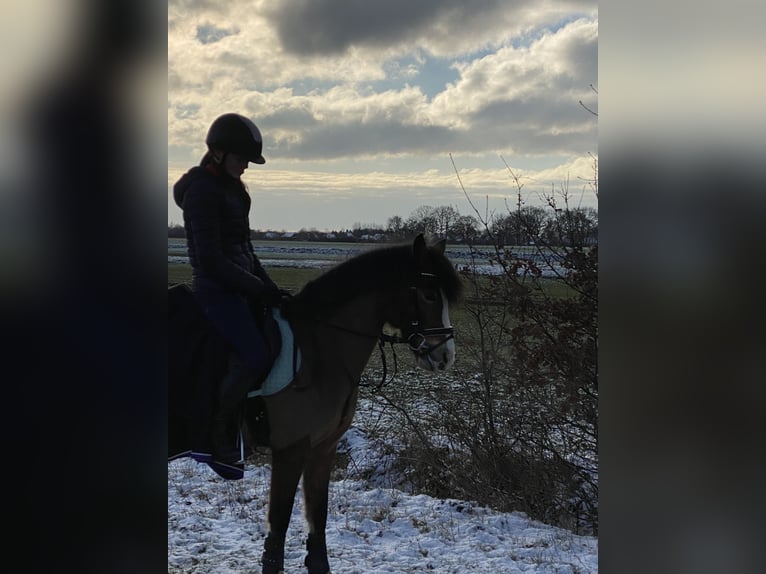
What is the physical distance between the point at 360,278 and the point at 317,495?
4.44 ft

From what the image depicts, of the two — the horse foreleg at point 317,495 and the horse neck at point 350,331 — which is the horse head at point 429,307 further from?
the horse foreleg at point 317,495

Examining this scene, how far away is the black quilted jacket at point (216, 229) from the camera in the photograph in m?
3.06

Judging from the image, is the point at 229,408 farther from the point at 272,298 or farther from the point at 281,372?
the point at 272,298

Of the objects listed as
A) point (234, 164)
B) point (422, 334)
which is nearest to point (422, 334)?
point (422, 334)

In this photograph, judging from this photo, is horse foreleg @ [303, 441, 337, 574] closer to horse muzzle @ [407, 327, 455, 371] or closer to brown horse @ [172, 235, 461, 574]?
brown horse @ [172, 235, 461, 574]

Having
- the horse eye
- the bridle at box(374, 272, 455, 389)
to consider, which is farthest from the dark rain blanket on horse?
the horse eye

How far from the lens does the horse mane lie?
3492 mm

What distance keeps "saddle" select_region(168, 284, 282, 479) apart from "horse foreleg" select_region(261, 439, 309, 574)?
30cm

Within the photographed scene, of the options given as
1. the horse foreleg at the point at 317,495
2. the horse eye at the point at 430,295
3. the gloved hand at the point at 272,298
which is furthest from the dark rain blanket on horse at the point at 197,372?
the horse eye at the point at 430,295
